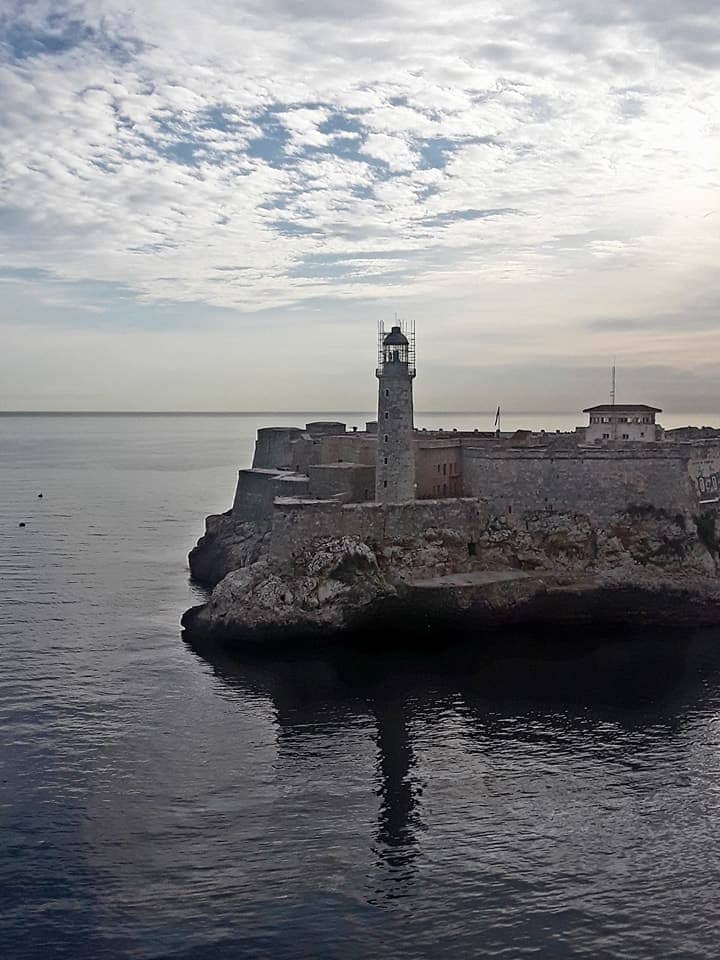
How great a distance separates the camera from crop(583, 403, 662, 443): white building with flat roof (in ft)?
185

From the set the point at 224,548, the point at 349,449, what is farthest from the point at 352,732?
the point at 224,548

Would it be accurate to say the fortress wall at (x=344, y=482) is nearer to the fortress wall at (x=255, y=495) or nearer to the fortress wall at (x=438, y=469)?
the fortress wall at (x=438, y=469)

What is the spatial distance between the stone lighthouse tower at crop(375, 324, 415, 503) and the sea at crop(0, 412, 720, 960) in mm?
8169

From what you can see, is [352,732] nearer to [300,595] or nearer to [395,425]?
[300,595]

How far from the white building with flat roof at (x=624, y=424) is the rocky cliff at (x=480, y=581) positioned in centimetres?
1224

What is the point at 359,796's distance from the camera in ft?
77.3

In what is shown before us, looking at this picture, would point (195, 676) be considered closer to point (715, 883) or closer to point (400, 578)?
point (400, 578)

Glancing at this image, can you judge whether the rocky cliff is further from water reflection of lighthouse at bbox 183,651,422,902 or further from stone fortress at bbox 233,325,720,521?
water reflection of lighthouse at bbox 183,651,422,902

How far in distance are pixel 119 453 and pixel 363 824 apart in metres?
169

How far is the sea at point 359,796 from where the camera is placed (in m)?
18.1

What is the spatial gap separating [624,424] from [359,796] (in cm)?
3901

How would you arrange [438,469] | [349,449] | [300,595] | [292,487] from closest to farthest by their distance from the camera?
[300,595], [292,487], [438,469], [349,449]

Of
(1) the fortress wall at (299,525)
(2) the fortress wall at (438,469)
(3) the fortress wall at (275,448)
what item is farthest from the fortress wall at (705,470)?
(3) the fortress wall at (275,448)

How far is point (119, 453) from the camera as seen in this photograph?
183 meters
